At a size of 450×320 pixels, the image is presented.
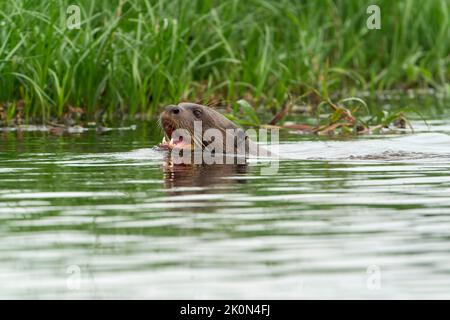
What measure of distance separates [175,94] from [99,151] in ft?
10.3

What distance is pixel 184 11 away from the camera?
13969 mm

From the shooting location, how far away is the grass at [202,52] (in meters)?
12.4

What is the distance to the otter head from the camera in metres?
9.73

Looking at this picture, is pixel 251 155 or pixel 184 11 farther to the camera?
pixel 184 11

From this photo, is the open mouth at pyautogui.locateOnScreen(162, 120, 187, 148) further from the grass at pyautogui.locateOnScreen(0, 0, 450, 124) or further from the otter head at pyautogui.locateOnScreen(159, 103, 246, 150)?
the grass at pyautogui.locateOnScreen(0, 0, 450, 124)

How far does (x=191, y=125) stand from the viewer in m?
9.89

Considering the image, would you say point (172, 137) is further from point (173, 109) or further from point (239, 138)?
point (239, 138)

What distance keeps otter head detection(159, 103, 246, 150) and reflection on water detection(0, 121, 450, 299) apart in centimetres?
21

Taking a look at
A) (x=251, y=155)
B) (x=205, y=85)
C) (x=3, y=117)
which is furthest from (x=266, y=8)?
(x=251, y=155)

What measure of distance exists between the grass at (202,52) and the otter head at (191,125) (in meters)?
1.76

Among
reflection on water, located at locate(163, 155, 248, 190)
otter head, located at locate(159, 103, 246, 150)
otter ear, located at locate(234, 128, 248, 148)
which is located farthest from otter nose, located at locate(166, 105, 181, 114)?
otter ear, located at locate(234, 128, 248, 148)

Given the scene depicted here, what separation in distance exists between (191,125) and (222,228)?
12.9ft

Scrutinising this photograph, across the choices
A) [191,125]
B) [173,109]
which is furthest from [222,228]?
[191,125]
